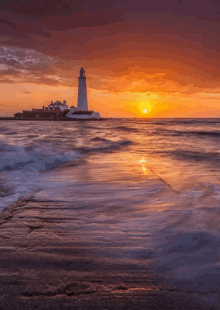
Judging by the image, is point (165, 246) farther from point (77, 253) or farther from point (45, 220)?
point (45, 220)

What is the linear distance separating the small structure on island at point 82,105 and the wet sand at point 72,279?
74.8 metres

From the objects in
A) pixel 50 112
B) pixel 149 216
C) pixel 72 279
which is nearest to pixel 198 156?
pixel 149 216

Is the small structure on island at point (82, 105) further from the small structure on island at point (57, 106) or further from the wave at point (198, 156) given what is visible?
the wave at point (198, 156)

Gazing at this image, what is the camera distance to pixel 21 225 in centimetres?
262

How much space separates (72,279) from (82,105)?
79755 millimetres

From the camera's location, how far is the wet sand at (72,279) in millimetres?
1435

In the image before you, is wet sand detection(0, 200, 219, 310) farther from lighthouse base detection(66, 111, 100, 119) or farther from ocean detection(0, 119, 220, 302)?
lighthouse base detection(66, 111, 100, 119)

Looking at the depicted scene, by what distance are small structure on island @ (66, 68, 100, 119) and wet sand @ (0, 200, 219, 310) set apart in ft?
246

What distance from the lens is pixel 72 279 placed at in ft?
5.39

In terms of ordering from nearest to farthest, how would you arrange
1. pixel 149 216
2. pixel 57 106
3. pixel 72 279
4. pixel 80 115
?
pixel 72 279, pixel 149 216, pixel 80 115, pixel 57 106

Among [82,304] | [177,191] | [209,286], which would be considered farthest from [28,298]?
[177,191]

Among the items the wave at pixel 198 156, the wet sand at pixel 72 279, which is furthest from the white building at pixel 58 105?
the wet sand at pixel 72 279

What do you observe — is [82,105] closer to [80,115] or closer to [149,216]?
[80,115]

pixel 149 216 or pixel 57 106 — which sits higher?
pixel 57 106
